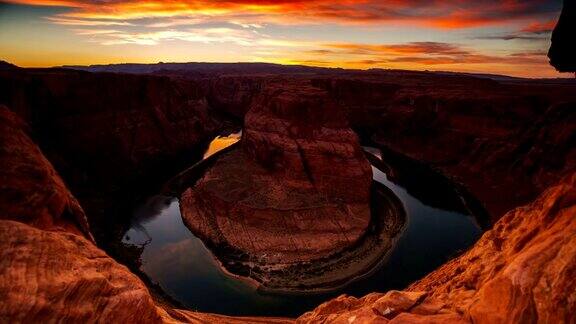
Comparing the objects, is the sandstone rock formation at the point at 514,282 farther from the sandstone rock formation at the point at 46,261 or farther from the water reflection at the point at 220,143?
the water reflection at the point at 220,143

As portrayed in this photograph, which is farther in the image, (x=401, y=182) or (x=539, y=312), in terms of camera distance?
(x=401, y=182)

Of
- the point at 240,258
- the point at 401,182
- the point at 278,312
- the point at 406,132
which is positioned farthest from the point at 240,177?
the point at 406,132

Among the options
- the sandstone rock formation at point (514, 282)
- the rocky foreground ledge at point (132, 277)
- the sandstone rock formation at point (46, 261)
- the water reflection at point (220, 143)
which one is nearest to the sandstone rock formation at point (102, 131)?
the water reflection at point (220, 143)

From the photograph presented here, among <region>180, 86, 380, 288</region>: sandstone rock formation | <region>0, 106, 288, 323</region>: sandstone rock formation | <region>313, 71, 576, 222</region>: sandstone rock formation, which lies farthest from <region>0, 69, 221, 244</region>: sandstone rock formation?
<region>313, 71, 576, 222</region>: sandstone rock formation

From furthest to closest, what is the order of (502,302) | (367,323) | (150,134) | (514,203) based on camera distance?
(150,134), (514,203), (367,323), (502,302)

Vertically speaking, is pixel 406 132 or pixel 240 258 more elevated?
pixel 406 132

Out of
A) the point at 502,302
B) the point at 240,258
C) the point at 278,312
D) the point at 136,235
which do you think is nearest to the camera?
Answer: the point at 502,302

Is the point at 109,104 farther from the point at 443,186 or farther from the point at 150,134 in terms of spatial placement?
the point at 443,186

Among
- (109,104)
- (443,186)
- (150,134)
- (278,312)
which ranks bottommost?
(278,312)
